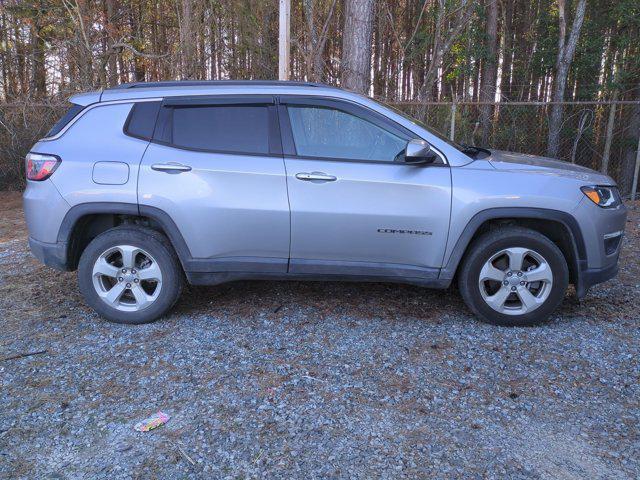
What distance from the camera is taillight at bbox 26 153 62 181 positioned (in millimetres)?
4125

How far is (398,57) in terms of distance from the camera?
1459 centimetres

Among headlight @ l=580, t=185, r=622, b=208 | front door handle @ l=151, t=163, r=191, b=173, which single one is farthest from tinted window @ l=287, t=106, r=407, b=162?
headlight @ l=580, t=185, r=622, b=208

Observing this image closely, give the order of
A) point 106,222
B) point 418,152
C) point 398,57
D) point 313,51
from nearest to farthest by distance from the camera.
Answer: point 418,152
point 106,222
point 313,51
point 398,57

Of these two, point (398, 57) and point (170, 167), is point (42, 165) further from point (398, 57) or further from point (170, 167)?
point (398, 57)

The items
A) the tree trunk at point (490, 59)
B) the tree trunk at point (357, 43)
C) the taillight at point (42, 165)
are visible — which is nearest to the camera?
the taillight at point (42, 165)

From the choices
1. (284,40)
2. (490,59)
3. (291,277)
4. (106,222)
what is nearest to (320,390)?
(291,277)

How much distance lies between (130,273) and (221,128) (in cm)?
135

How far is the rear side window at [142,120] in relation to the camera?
418 centimetres

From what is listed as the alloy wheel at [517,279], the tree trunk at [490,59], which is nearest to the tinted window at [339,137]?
the alloy wheel at [517,279]

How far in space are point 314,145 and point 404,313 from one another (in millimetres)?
1583

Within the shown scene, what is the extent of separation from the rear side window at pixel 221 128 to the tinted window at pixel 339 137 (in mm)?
266

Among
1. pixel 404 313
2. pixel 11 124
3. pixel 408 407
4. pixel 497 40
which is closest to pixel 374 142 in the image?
pixel 404 313

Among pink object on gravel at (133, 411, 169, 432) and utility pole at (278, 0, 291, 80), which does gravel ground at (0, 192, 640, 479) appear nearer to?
pink object on gravel at (133, 411, 169, 432)

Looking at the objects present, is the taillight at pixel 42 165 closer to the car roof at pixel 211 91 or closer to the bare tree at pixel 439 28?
the car roof at pixel 211 91
